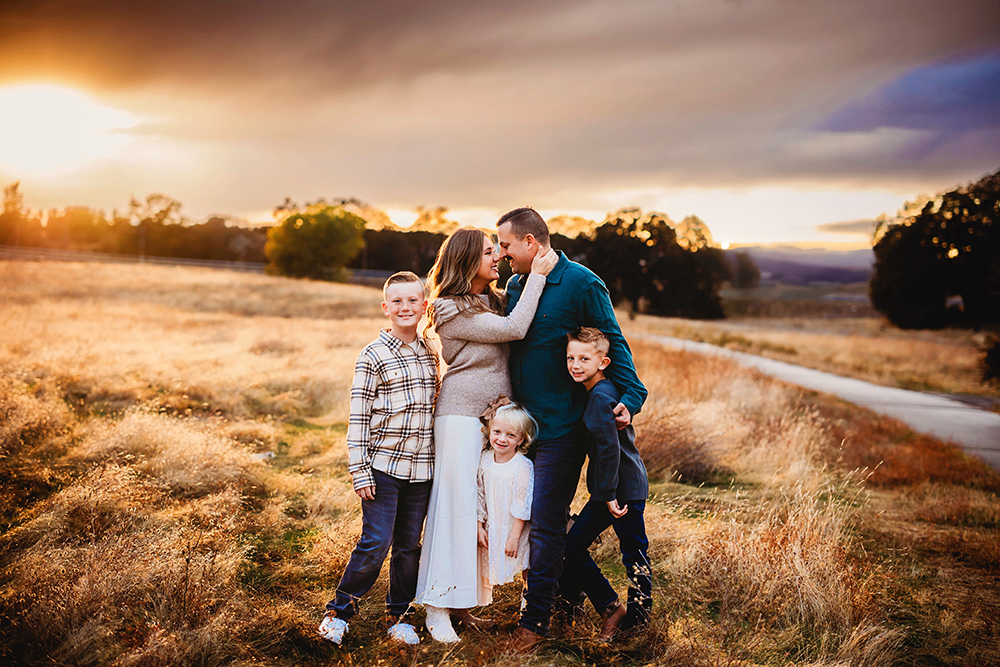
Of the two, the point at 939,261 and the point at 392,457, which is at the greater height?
the point at 939,261

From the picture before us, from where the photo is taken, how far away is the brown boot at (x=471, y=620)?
3.34 meters

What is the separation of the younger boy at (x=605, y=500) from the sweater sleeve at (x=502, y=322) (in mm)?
273

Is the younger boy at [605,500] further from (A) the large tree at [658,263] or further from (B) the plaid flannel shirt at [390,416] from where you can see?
(A) the large tree at [658,263]

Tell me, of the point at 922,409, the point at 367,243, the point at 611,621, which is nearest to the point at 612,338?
the point at 611,621

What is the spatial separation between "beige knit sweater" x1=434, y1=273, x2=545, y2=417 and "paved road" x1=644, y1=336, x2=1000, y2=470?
7.98m

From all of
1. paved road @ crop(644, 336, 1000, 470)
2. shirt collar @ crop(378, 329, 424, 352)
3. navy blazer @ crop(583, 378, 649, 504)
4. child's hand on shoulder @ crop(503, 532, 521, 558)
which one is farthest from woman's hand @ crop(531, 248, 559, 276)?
paved road @ crop(644, 336, 1000, 470)

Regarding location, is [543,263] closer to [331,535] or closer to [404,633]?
[404,633]

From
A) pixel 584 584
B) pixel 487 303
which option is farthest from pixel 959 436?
pixel 487 303

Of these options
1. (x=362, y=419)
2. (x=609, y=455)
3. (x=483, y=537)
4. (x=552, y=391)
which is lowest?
(x=483, y=537)

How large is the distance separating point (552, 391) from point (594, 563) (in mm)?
989

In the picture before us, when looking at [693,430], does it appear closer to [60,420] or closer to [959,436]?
[959,436]

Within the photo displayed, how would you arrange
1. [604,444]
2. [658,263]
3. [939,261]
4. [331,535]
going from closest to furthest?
[604,444]
[331,535]
[939,261]
[658,263]

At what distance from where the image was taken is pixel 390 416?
317 cm

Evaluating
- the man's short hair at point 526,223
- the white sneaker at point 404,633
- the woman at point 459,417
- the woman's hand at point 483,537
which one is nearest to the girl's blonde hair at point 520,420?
the woman at point 459,417
